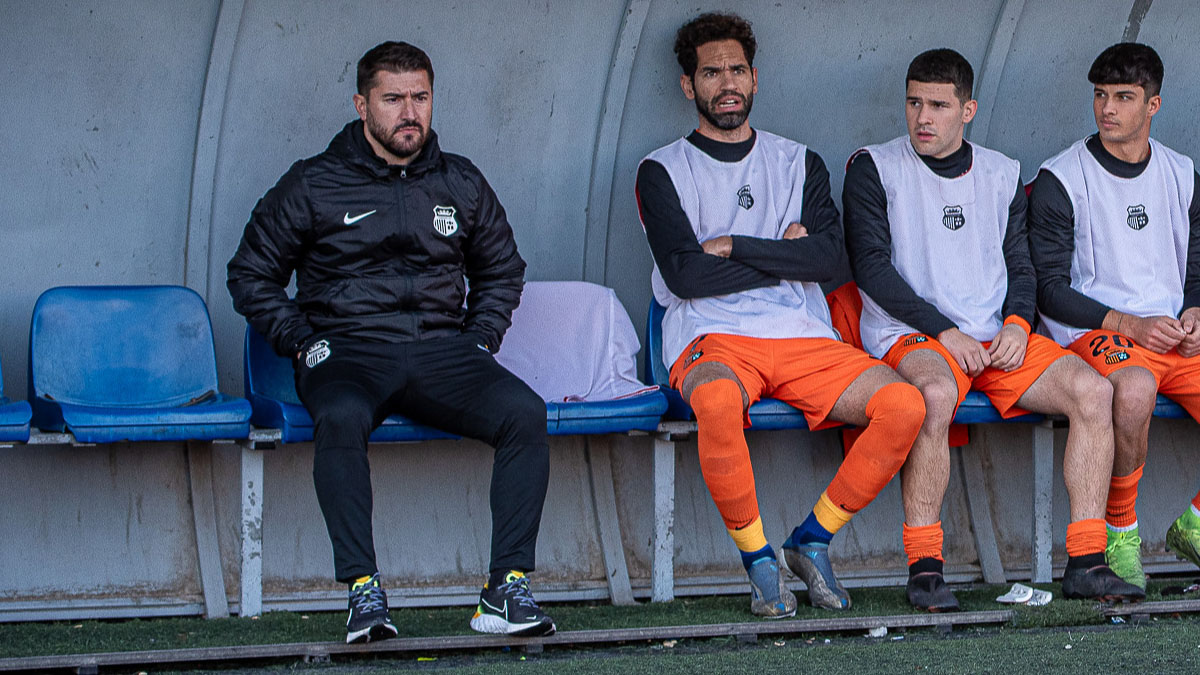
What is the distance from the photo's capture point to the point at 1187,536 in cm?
481

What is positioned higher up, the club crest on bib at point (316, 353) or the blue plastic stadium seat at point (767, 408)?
the club crest on bib at point (316, 353)

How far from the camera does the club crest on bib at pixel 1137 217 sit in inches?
203

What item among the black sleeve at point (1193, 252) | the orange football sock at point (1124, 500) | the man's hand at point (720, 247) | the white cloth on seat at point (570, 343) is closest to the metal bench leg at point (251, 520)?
the white cloth on seat at point (570, 343)

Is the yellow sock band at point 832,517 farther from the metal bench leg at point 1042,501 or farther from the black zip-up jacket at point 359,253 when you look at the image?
the black zip-up jacket at point 359,253

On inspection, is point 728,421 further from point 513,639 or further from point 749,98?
point 749,98

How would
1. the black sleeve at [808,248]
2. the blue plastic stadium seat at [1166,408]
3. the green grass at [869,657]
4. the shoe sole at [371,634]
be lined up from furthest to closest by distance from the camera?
the blue plastic stadium seat at [1166,408] < the black sleeve at [808,248] < the shoe sole at [371,634] < the green grass at [869,657]

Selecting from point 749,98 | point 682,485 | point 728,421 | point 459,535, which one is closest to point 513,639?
point 728,421

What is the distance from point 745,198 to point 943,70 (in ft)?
2.70

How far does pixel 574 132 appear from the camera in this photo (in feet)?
17.9

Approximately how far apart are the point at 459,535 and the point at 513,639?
54.0 inches

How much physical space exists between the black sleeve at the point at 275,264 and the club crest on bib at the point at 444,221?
398 mm

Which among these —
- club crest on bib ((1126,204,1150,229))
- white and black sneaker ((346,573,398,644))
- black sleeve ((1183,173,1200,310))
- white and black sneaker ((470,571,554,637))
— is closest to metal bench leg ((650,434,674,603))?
white and black sneaker ((470,571,554,637))

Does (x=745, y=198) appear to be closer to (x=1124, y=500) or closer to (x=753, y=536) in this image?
(x=753, y=536)

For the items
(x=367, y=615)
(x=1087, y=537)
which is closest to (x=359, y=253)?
(x=367, y=615)
